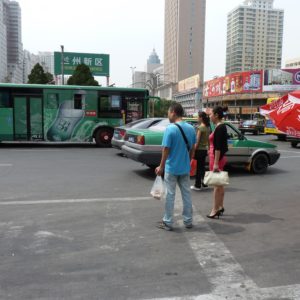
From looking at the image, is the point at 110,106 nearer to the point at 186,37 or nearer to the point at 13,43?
the point at 13,43

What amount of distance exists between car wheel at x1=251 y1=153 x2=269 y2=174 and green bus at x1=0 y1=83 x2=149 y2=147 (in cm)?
791

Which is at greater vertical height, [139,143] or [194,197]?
[139,143]

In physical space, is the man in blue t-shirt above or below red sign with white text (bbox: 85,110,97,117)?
below

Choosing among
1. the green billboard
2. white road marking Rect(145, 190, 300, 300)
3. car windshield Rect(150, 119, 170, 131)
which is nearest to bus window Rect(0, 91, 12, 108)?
car windshield Rect(150, 119, 170, 131)

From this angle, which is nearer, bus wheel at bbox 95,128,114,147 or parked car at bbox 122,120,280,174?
parked car at bbox 122,120,280,174

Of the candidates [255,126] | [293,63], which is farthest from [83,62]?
[293,63]

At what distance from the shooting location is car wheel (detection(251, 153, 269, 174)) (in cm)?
1095

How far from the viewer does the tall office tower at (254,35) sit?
132m

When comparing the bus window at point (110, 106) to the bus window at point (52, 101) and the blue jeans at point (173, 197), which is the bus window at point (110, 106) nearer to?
the bus window at point (52, 101)

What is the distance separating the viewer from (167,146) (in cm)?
547

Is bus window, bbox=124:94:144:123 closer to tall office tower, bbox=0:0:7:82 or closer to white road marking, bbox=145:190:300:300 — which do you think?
white road marking, bbox=145:190:300:300

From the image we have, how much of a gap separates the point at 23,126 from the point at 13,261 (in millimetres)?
13156

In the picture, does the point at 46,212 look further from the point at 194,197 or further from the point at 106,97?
the point at 106,97

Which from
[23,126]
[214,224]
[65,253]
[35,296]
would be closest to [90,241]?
[65,253]
